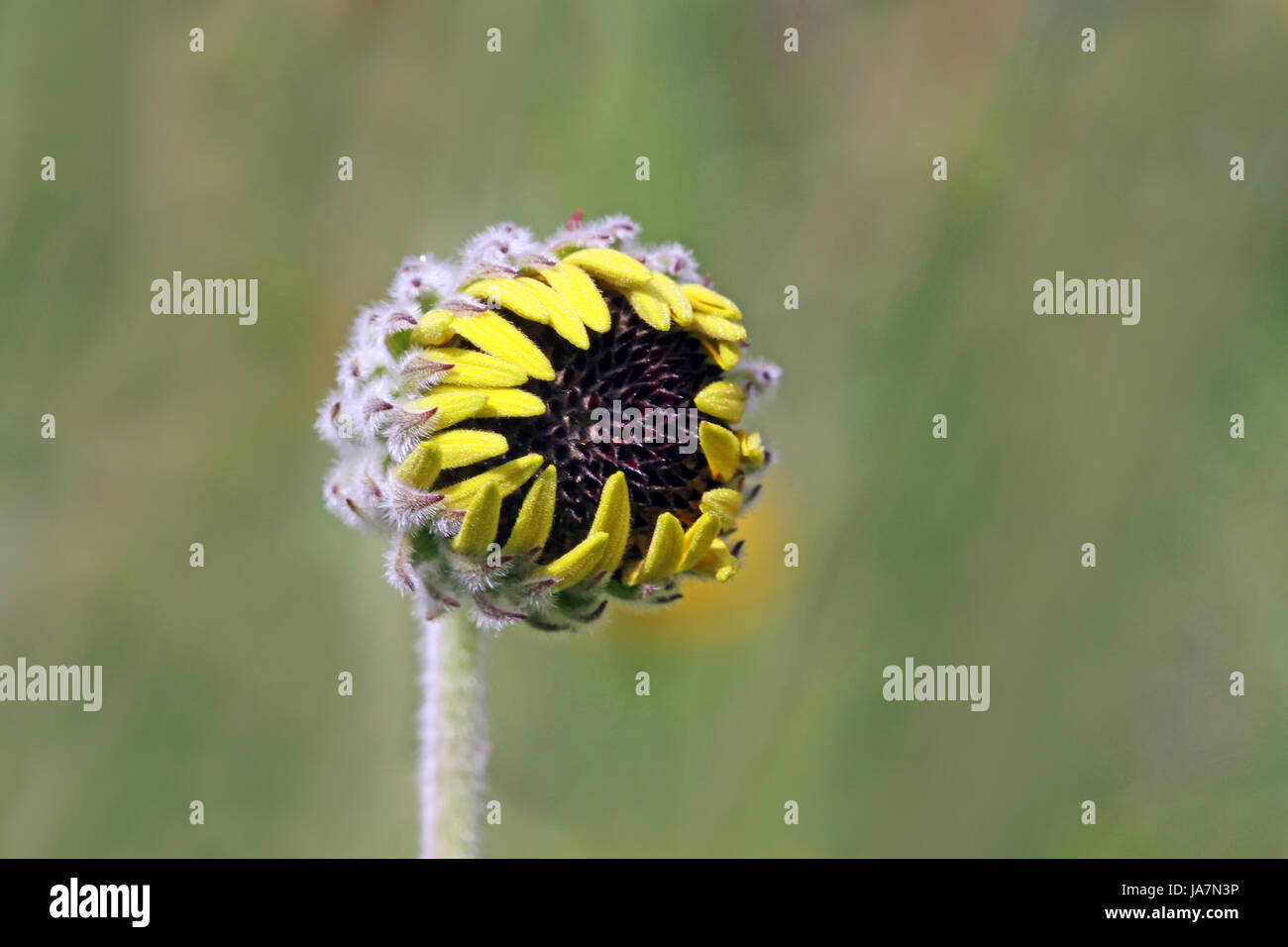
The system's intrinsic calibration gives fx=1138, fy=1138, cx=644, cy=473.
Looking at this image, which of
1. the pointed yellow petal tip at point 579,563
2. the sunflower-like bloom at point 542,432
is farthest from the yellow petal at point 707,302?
the pointed yellow petal tip at point 579,563

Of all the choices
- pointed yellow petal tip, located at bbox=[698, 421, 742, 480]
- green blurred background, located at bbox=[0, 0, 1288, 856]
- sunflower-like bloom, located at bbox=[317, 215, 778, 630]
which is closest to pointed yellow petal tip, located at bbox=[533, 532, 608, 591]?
sunflower-like bloom, located at bbox=[317, 215, 778, 630]

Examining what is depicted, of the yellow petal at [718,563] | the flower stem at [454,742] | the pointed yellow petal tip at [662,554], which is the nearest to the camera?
the pointed yellow petal tip at [662,554]

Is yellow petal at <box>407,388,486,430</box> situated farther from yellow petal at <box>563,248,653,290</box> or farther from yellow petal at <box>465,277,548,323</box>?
yellow petal at <box>563,248,653,290</box>

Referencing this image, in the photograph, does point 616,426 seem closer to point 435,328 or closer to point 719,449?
point 719,449

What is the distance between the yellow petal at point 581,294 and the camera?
4.04m

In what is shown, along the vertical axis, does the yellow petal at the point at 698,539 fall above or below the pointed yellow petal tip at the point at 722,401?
below

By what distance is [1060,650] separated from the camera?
7062mm

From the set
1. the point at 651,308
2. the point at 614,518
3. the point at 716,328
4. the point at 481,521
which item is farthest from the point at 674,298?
the point at 481,521

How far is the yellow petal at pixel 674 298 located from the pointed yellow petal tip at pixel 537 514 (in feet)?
2.49

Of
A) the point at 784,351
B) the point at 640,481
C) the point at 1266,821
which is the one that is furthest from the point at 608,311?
the point at 1266,821

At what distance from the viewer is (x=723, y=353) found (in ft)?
14.1

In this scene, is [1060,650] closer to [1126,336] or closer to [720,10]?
[1126,336]

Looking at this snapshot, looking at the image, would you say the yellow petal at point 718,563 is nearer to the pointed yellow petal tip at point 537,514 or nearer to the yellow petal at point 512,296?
the pointed yellow petal tip at point 537,514

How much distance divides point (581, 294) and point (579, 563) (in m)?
0.97
